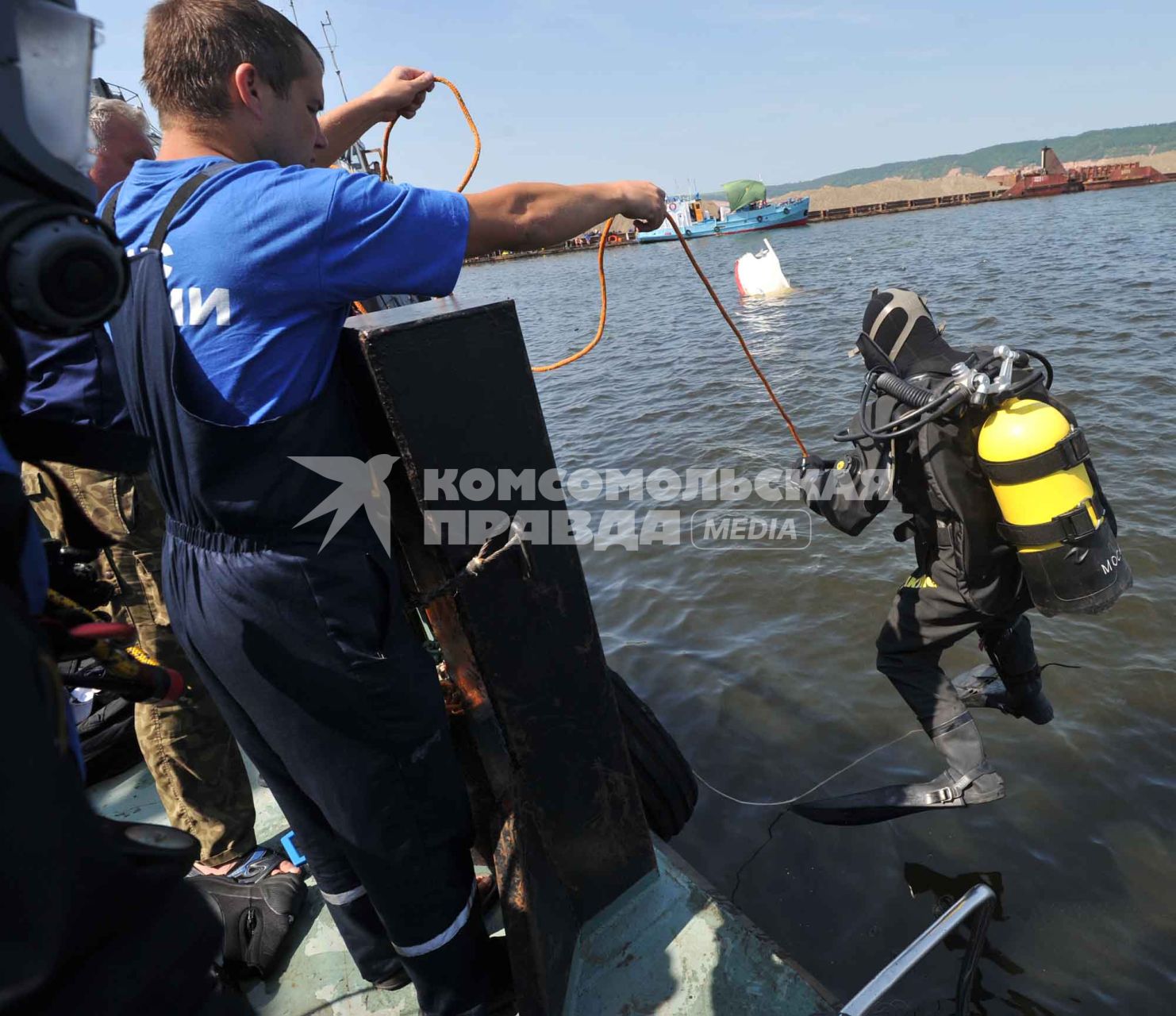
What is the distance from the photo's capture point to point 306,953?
2.30 m

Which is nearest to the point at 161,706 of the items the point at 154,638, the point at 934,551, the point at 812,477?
the point at 154,638

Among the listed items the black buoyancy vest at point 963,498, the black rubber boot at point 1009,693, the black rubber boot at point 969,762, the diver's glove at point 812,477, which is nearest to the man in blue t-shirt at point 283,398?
the black buoyancy vest at point 963,498

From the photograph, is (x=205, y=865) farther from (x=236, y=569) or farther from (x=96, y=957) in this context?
(x=96, y=957)

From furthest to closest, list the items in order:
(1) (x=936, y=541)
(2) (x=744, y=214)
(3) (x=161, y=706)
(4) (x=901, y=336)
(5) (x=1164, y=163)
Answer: (5) (x=1164, y=163) < (2) (x=744, y=214) < (1) (x=936, y=541) < (4) (x=901, y=336) < (3) (x=161, y=706)

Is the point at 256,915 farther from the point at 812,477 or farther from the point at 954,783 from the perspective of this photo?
the point at 954,783

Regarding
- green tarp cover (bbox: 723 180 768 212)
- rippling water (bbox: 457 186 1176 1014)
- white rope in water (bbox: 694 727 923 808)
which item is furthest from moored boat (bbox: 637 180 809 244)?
white rope in water (bbox: 694 727 923 808)

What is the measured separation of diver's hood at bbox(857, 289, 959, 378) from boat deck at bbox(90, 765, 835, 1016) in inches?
90.0

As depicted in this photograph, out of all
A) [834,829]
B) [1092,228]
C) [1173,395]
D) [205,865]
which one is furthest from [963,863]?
[1092,228]

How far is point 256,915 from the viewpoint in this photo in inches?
91.8

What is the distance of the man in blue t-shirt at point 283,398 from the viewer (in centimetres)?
133

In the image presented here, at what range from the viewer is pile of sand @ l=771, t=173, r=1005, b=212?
6656cm

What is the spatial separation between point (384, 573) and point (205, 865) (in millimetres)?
1896

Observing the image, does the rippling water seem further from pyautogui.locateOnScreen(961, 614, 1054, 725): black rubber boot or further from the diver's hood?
the diver's hood

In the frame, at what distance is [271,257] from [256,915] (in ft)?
6.87
